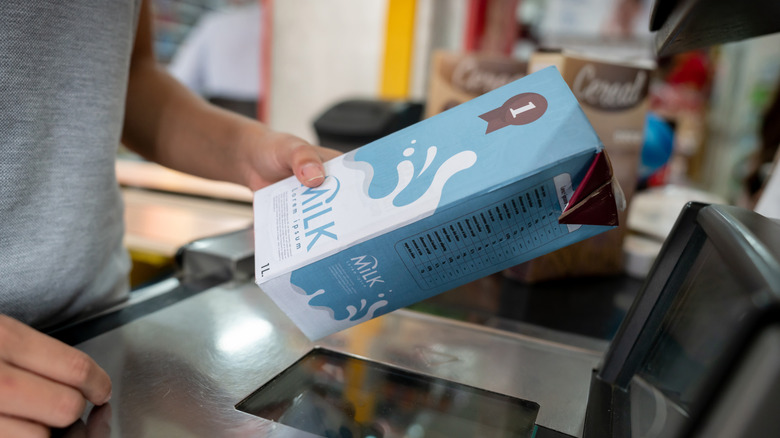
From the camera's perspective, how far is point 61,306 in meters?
0.61

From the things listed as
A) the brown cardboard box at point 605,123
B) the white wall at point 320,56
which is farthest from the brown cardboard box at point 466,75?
the white wall at point 320,56

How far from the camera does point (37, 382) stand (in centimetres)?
39

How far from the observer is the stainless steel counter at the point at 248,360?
443 millimetres

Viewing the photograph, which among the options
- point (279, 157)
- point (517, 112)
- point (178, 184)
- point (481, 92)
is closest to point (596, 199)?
point (517, 112)

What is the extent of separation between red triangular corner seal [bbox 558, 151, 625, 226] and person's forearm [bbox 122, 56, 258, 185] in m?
0.42

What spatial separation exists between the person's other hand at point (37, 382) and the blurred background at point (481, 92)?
1.45 feet

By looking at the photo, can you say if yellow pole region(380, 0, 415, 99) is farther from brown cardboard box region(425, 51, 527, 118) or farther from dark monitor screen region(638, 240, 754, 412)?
dark monitor screen region(638, 240, 754, 412)

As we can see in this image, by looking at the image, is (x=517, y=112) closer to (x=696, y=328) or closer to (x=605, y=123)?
(x=696, y=328)

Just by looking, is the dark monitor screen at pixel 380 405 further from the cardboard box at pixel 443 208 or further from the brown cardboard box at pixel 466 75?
the brown cardboard box at pixel 466 75

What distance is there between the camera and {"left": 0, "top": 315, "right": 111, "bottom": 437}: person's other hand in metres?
0.37

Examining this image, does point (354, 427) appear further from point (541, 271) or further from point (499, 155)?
point (541, 271)

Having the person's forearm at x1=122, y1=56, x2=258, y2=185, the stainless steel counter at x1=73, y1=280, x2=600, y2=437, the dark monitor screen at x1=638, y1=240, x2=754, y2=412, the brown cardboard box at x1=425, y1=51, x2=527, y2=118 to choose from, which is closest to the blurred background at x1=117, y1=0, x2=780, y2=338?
the brown cardboard box at x1=425, y1=51, x2=527, y2=118

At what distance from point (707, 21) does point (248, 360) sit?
499mm

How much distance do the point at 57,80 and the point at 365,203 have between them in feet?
1.22
